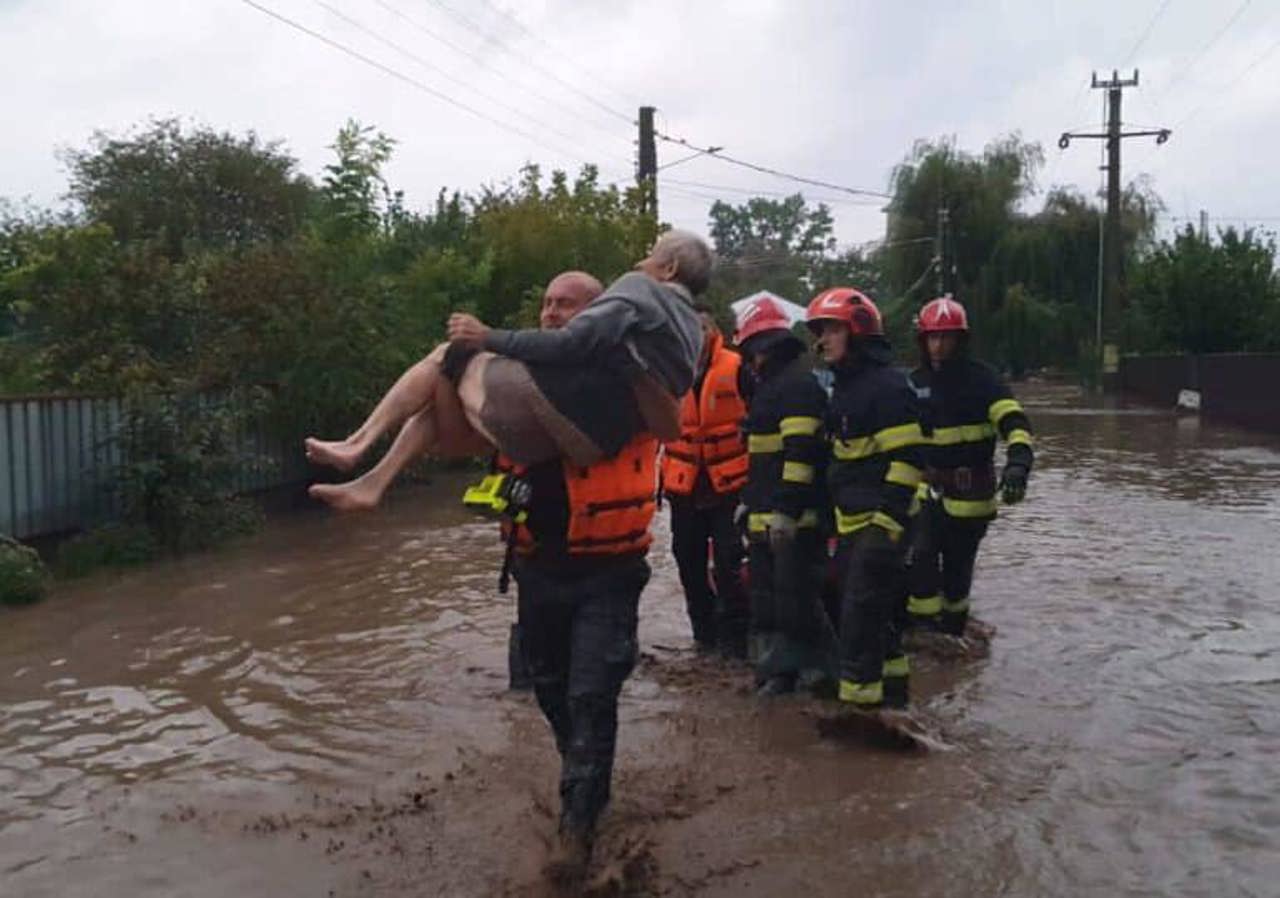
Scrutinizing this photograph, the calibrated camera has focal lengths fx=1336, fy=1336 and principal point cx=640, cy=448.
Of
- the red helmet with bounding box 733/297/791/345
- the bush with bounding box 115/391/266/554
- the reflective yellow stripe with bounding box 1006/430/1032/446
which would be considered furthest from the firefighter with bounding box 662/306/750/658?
the bush with bounding box 115/391/266/554

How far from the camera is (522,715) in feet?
20.5

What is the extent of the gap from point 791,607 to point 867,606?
→ 2.51 ft

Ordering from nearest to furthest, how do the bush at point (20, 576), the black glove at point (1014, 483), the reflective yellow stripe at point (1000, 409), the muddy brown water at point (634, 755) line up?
the muddy brown water at point (634, 755)
the black glove at point (1014, 483)
the reflective yellow stripe at point (1000, 409)
the bush at point (20, 576)

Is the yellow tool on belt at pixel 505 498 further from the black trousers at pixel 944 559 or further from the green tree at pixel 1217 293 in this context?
the green tree at pixel 1217 293

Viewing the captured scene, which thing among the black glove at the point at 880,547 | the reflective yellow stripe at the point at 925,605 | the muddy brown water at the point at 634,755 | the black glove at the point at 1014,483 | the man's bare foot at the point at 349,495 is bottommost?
the muddy brown water at the point at 634,755

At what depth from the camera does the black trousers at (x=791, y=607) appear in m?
Answer: 6.48

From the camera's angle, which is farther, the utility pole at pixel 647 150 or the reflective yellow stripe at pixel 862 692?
the utility pole at pixel 647 150

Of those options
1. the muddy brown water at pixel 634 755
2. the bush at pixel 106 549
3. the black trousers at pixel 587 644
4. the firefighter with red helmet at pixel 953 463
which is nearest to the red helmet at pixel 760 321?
the firefighter with red helmet at pixel 953 463

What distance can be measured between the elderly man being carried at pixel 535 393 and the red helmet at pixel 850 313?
6.13 ft

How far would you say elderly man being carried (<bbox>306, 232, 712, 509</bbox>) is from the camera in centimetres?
396

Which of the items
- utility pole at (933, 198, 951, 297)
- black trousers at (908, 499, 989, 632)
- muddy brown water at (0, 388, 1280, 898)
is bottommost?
muddy brown water at (0, 388, 1280, 898)

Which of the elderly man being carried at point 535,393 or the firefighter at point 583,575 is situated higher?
the elderly man being carried at point 535,393

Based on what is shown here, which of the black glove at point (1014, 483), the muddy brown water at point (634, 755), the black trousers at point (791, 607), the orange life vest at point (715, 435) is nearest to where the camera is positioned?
the muddy brown water at point (634, 755)

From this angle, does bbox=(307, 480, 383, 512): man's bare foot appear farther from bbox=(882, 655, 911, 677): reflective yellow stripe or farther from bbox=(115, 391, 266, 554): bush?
bbox=(115, 391, 266, 554): bush
